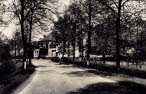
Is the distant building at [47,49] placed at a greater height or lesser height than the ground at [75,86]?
greater

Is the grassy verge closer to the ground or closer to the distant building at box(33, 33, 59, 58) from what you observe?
the ground

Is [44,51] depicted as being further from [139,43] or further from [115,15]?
[139,43]

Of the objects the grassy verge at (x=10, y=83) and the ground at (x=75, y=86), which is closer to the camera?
the ground at (x=75, y=86)

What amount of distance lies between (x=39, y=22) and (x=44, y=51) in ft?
255

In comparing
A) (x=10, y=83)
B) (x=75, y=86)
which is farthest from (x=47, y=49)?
(x=75, y=86)

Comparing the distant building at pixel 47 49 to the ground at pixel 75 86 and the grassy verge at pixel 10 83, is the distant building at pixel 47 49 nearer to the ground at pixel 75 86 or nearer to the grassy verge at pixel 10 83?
the grassy verge at pixel 10 83

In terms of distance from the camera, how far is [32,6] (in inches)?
1107

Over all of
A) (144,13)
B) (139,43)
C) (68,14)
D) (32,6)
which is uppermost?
(68,14)

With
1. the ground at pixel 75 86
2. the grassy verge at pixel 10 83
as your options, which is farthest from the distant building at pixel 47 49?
the ground at pixel 75 86

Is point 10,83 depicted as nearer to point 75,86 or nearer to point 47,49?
point 75,86

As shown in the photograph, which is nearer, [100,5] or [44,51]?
[100,5]

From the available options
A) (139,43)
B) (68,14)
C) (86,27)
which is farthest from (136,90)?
(68,14)

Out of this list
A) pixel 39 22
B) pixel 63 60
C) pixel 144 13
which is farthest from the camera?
pixel 63 60

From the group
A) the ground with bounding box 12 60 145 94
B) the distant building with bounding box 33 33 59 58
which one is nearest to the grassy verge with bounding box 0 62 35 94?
the ground with bounding box 12 60 145 94
